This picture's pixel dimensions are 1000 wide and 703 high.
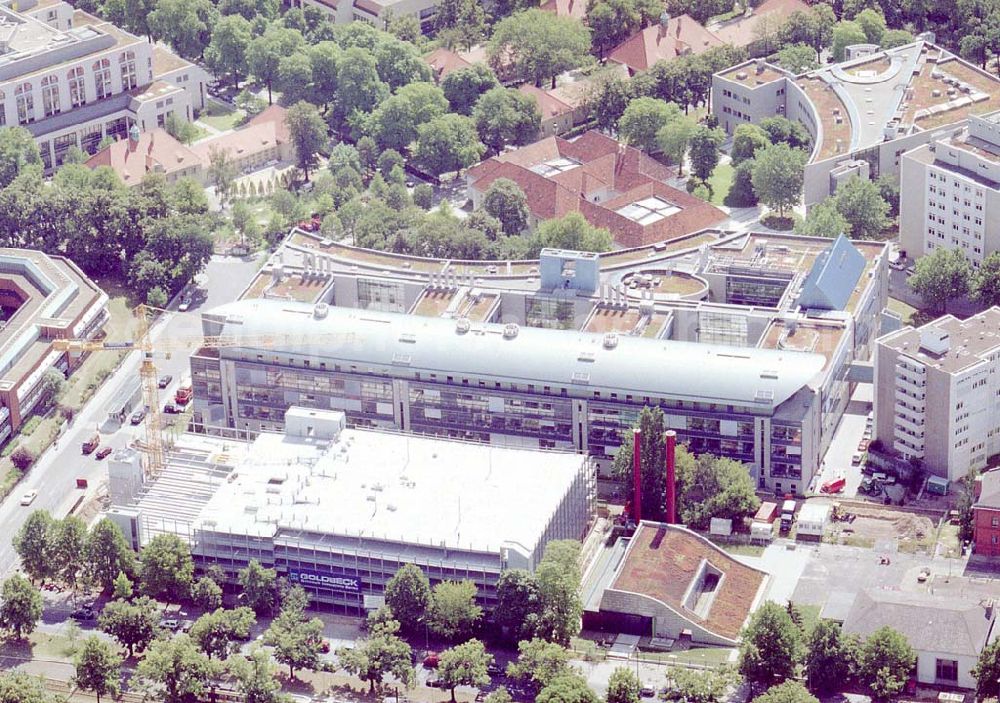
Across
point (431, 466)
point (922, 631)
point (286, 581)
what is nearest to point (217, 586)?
point (286, 581)

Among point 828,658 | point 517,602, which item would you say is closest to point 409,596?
point 517,602

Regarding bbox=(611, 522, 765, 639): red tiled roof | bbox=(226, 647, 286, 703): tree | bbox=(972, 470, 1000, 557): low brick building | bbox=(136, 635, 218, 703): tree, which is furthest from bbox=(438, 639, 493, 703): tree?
bbox=(972, 470, 1000, 557): low brick building

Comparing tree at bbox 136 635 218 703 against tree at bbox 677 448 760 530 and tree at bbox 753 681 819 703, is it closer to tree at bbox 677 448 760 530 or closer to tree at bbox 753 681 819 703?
tree at bbox 753 681 819 703

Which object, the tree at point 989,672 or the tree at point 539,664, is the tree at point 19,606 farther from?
the tree at point 989,672

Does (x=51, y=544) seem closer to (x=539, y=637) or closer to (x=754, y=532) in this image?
(x=539, y=637)

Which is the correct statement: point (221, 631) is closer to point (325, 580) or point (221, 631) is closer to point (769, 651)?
point (325, 580)

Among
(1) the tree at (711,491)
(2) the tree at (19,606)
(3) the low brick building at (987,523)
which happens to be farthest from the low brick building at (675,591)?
(2) the tree at (19,606)
